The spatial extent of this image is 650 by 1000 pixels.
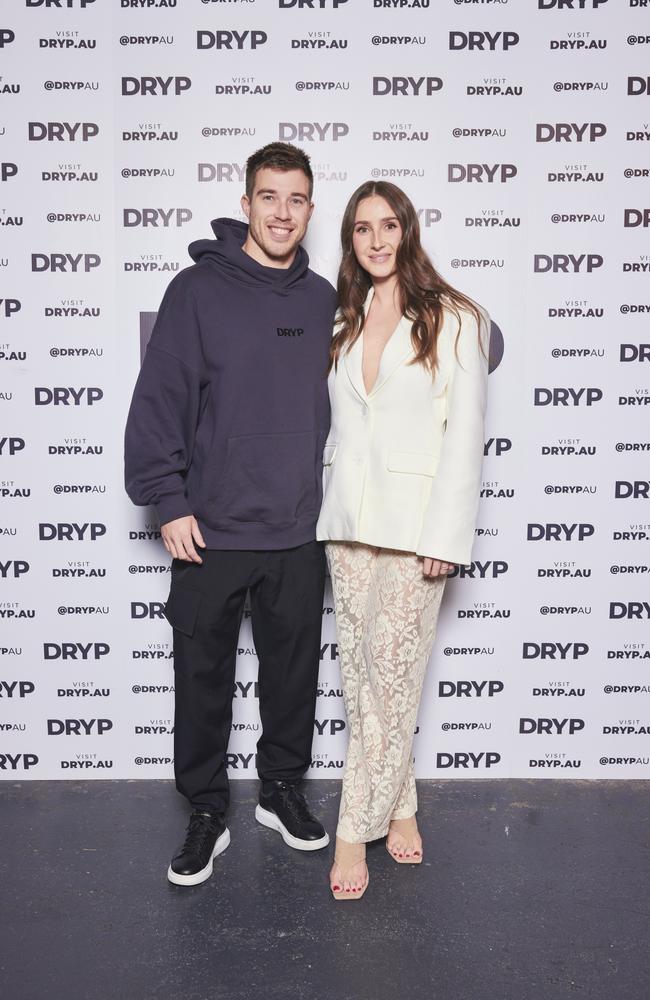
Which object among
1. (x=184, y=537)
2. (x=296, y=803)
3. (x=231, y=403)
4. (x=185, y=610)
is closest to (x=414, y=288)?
(x=231, y=403)

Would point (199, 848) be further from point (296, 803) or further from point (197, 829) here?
point (296, 803)

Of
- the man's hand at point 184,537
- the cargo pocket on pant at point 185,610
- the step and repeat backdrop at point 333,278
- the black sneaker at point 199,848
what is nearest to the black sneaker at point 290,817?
the black sneaker at point 199,848

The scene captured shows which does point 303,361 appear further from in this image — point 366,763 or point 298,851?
point 298,851

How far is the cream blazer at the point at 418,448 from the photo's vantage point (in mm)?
2047

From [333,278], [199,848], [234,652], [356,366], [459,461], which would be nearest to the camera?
[459,461]

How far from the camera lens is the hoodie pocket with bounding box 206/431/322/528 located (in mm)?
2225

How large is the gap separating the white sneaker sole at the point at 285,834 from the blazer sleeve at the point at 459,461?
0.94 m

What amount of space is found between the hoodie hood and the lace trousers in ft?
2.44

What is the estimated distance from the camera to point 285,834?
241cm

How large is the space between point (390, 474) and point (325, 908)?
1120 mm

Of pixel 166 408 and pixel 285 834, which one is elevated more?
pixel 166 408

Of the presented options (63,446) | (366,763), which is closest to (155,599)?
(63,446)

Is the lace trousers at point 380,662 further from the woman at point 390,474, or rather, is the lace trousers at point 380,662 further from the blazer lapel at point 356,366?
the blazer lapel at point 356,366

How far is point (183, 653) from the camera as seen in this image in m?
2.30
